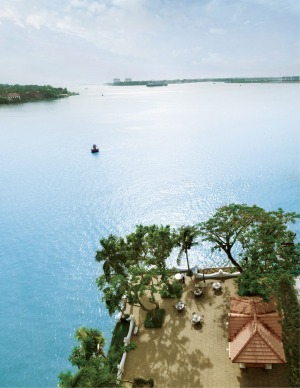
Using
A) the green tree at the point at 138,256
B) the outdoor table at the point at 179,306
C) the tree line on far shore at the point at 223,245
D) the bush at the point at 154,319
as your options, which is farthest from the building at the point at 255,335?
the green tree at the point at 138,256

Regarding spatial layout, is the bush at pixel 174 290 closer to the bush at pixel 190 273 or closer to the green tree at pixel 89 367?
the bush at pixel 190 273

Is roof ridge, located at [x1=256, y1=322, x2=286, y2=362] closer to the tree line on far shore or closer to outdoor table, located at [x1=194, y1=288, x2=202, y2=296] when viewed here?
the tree line on far shore

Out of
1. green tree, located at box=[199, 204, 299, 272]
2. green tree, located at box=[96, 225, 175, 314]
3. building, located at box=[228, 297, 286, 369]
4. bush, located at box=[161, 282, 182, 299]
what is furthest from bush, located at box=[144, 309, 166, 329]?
green tree, located at box=[199, 204, 299, 272]

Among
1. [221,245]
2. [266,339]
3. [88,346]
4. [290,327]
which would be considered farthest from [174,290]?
[290,327]

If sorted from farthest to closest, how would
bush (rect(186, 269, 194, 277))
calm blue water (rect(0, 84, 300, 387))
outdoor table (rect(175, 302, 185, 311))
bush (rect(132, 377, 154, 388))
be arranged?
bush (rect(186, 269, 194, 277))
calm blue water (rect(0, 84, 300, 387))
outdoor table (rect(175, 302, 185, 311))
bush (rect(132, 377, 154, 388))

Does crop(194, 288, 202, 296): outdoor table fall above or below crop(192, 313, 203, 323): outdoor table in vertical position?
above

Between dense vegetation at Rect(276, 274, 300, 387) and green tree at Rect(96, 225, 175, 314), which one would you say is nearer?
dense vegetation at Rect(276, 274, 300, 387)

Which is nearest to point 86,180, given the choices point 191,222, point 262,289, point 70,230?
point 70,230

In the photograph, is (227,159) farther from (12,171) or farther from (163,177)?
(12,171)
